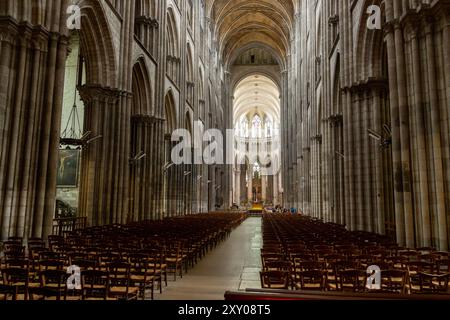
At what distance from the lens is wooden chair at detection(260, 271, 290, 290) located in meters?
5.97

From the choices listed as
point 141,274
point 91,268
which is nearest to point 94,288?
point 141,274

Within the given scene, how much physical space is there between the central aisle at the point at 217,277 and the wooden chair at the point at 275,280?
125cm

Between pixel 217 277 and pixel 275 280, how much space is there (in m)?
2.83

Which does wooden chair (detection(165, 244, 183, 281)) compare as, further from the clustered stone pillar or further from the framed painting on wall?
the framed painting on wall

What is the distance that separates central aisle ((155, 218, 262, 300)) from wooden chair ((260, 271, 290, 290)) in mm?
1246

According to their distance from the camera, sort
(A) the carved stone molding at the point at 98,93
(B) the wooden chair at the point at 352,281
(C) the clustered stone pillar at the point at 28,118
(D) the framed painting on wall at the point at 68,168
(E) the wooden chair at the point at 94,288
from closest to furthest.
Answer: (E) the wooden chair at the point at 94,288
(B) the wooden chair at the point at 352,281
(C) the clustered stone pillar at the point at 28,118
(A) the carved stone molding at the point at 98,93
(D) the framed painting on wall at the point at 68,168

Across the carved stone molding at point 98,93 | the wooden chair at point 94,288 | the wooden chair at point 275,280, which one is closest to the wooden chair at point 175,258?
the wooden chair at point 275,280

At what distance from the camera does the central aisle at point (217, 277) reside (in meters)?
7.75

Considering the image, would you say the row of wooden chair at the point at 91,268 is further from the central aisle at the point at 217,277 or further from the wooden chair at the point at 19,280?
the central aisle at the point at 217,277

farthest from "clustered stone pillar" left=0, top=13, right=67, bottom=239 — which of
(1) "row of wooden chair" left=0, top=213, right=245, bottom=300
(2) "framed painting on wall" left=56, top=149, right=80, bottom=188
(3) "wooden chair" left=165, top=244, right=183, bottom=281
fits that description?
(2) "framed painting on wall" left=56, top=149, right=80, bottom=188

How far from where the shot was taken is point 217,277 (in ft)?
31.9

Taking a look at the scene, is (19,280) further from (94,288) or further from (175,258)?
(175,258)
